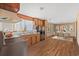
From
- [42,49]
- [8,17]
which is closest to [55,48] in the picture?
[42,49]

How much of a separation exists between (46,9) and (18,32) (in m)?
0.59

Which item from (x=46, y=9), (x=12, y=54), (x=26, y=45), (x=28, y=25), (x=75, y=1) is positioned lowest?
(x=12, y=54)

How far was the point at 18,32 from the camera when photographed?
74.4 inches

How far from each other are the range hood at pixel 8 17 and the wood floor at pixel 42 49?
1.07ft

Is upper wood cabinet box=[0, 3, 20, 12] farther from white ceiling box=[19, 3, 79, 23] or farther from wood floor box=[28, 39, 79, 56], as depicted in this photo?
wood floor box=[28, 39, 79, 56]

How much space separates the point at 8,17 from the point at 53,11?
0.74 metres

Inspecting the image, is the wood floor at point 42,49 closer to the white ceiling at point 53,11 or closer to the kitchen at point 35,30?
the kitchen at point 35,30

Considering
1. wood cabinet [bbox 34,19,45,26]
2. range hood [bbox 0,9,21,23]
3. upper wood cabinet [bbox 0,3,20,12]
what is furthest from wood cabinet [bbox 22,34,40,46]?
upper wood cabinet [bbox 0,3,20,12]

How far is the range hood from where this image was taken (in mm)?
1834

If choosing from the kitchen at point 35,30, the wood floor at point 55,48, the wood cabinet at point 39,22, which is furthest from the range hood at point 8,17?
the wood floor at point 55,48

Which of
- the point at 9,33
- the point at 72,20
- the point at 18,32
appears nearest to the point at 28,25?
the point at 18,32

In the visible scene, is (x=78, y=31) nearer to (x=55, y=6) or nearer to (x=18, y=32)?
(x=55, y=6)

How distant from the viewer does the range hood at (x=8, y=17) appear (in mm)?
1834

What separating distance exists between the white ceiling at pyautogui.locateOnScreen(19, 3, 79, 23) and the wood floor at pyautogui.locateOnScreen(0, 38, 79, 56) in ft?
1.28
